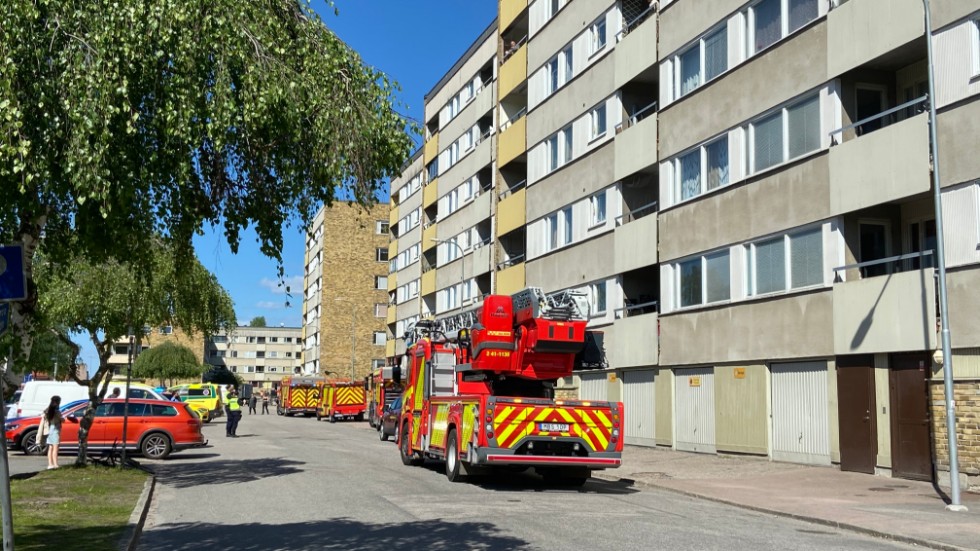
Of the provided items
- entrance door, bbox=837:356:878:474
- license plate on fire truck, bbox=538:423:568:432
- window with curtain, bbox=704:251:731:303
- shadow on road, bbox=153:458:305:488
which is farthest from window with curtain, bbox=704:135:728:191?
shadow on road, bbox=153:458:305:488

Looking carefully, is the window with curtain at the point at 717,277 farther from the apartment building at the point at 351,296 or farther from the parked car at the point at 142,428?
the apartment building at the point at 351,296

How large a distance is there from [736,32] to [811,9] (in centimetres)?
298

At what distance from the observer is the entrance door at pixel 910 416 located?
59.7ft

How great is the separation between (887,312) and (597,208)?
15243 millimetres

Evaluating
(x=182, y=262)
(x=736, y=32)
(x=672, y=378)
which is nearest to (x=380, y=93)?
(x=182, y=262)

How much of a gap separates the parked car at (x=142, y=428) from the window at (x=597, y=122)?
16.5 m

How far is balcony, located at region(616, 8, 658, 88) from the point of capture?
1172 inches

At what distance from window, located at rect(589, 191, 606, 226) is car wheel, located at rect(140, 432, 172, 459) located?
15.7 meters

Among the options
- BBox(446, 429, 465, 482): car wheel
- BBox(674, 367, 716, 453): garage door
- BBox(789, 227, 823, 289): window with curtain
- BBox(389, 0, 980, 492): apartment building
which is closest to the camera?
BBox(446, 429, 465, 482): car wheel

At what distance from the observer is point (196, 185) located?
530 inches

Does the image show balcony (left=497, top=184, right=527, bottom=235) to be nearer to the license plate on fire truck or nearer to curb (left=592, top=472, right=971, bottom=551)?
curb (left=592, top=472, right=971, bottom=551)

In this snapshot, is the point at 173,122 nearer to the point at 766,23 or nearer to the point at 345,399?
the point at 766,23

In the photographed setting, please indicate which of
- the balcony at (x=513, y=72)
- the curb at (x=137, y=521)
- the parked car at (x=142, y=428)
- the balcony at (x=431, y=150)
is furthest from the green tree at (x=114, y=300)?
the balcony at (x=431, y=150)

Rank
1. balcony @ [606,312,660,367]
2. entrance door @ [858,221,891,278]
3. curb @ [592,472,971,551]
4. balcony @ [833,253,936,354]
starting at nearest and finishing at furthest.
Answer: curb @ [592,472,971,551] → balcony @ [833,253,936,354] → entrance door @ [858,221,891,278] → balcony @ [606,312,660,367]
